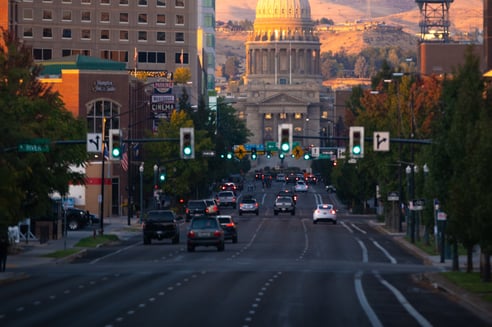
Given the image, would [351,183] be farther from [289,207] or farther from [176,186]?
[176,186]

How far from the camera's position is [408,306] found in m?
35.0

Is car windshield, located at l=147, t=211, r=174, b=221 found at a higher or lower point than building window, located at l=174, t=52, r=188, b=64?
lower

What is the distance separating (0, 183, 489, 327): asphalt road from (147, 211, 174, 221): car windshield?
1.39m

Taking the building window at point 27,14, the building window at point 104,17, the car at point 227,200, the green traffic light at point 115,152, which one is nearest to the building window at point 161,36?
the building window at point 104,17

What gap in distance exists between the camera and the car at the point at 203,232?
62.4m

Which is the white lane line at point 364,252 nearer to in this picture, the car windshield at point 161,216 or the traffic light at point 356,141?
the traffic light at point 356,141

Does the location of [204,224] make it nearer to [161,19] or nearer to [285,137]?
[285,137]

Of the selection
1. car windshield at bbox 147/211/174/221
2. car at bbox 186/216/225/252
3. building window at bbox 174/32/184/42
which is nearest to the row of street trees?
car at bbox 186/216/225/252

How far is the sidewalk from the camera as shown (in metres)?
49.8

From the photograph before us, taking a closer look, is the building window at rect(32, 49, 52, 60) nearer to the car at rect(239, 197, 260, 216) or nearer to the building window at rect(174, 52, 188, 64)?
the building window at rect(174, 52, 188, 64)

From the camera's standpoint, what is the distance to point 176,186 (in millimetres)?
→ 115688

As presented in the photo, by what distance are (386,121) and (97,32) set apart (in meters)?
86.9

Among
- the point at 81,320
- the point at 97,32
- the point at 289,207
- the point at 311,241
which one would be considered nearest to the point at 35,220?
the point at 311,241

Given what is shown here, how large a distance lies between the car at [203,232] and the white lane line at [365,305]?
16.4 m
